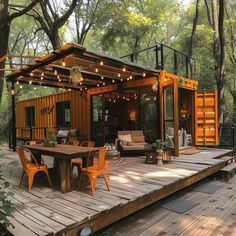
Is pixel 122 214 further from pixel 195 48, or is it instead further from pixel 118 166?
pixel 195 48

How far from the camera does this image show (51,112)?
11.9 meters

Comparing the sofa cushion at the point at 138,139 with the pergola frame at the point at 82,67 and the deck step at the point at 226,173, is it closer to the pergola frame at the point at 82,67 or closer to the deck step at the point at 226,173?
the pergola frame at the point at 82,67

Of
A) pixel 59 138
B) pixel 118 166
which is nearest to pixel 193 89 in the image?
pixel 118 166

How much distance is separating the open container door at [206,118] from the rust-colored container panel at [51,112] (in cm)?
445

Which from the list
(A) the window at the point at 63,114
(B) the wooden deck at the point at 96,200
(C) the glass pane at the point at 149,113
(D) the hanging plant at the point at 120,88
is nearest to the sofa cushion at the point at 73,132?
(A) the window at the point at 63,114

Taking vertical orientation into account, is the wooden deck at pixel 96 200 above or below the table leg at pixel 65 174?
below

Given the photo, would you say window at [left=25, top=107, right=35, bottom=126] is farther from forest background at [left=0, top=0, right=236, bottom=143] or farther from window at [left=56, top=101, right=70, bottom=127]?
window at [left=56, top=101, right=70, bottom=127]

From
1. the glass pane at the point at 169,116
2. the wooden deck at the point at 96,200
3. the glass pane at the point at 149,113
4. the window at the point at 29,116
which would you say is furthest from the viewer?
the window at the point at 29,116

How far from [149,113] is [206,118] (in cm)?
238

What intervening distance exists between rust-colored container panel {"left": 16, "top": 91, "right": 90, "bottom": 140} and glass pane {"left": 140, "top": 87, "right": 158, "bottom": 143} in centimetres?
281

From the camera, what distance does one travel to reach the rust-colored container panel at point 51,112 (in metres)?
10.1

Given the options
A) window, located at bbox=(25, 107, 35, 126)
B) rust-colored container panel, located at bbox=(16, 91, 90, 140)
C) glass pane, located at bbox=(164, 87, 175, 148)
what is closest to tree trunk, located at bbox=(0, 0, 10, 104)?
rust-colored container panel, located at bbox=(16, 91, 90, 140)

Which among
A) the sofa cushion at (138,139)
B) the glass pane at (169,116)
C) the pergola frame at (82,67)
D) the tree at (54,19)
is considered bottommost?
the sofa cushion at (138,139)

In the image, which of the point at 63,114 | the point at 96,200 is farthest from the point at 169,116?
the point at 63,114
